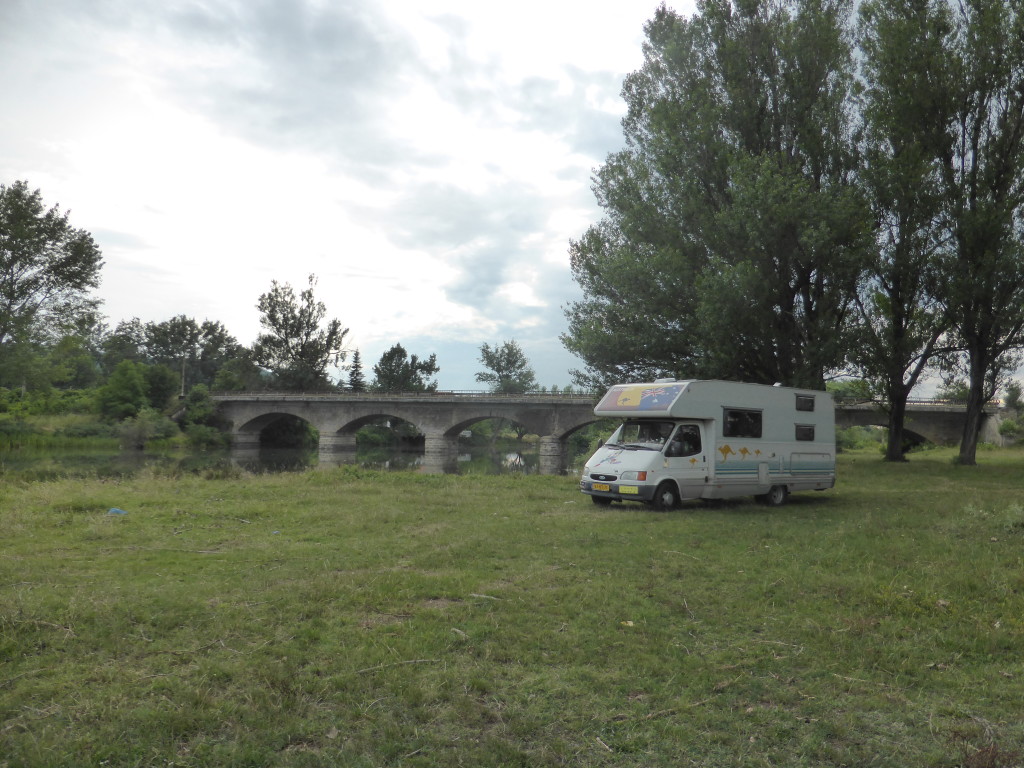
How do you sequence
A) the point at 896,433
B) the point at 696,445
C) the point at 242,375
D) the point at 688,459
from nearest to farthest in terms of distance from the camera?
the point at 688,459 < the point at 696,445 < the point at 896,433 < the point at 242,375

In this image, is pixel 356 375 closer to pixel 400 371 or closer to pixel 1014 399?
pixel 400 371

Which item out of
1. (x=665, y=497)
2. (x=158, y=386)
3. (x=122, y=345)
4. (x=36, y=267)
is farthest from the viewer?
(x=122, y=345)

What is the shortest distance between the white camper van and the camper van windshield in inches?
0.8

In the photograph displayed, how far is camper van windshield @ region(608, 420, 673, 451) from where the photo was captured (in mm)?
14680

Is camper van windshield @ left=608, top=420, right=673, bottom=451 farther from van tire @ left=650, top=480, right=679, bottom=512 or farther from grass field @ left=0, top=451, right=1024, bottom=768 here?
grass field @ left=0, top=451, right=1024, bottom=768

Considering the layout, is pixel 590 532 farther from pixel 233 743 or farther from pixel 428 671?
pixel 233 743

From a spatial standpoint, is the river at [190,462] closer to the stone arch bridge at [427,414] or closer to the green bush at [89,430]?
the stone arch bridge at [427,414]

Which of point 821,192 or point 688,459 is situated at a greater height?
point 821,192

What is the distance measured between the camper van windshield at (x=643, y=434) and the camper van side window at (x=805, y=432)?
411 centimetres

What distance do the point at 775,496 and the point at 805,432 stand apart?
191 centimetres

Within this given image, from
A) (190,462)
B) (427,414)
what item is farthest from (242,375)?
(190,462)

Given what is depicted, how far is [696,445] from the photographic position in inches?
583

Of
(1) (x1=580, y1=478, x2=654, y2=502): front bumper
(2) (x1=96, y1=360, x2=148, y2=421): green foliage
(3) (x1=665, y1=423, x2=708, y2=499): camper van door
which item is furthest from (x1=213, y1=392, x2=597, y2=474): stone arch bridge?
(3) (x1=665, y1=423, x2=708, y2=499): camper van door

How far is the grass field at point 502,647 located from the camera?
375cm
